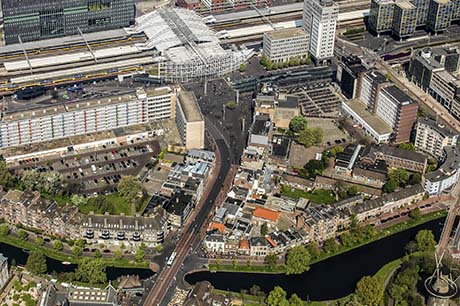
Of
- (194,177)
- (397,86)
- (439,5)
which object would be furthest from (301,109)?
(439,5)

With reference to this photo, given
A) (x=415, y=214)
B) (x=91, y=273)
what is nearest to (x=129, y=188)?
(x=91, y=273)

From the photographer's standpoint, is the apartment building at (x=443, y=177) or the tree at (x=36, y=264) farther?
the apartment building at (x=443, y=177)

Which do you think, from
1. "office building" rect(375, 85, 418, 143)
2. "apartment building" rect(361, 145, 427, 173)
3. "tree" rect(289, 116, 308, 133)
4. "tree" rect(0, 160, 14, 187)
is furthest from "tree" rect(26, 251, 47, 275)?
"office building" rect(375, 85, 418, 143)

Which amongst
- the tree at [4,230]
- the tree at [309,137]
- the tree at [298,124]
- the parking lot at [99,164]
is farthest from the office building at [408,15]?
the tree at [4,230]

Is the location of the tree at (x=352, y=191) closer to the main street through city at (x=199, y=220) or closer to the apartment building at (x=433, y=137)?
the apartment building at (x=433, y=137)

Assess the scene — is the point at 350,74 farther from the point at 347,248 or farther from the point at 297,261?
the point at 297,261

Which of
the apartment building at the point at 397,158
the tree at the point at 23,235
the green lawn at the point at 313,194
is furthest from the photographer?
the apartment building at the point at 397,158

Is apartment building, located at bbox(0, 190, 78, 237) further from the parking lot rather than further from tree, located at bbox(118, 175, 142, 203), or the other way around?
tree, located at bbox(118, 175, 142, 203)
